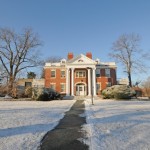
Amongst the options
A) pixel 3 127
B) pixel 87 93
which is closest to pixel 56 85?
pixel 87 93

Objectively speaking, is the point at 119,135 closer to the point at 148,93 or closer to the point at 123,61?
the point at 148,93

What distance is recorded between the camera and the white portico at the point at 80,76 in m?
36.8

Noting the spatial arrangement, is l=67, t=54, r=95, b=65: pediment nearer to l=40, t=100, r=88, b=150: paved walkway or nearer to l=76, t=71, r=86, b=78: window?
l=76, t=71, r=86, b=78: window

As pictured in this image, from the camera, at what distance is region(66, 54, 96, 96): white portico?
3684 cm

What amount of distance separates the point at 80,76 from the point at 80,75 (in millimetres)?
219

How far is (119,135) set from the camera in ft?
19.7

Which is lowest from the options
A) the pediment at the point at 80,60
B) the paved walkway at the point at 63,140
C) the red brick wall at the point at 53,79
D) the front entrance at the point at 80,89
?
the paved walkway at the point at 63,140

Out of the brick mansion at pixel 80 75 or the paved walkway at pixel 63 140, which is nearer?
the paved walkway at pixel 63 140

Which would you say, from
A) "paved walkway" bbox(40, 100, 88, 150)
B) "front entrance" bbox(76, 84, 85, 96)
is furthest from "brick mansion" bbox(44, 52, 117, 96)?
"paved walkway" bbox(40, 100, 88, 150)

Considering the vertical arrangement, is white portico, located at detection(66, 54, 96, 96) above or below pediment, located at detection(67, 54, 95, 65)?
below

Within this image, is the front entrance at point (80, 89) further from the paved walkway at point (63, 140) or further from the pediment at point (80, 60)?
the paved walkway at point (63, 140)

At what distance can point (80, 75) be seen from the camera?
39062 millimetres

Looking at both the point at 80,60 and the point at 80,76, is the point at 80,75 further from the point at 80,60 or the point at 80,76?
the point at 80,60

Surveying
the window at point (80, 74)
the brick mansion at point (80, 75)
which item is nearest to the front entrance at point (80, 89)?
the brick mansion at point (80, 75)
